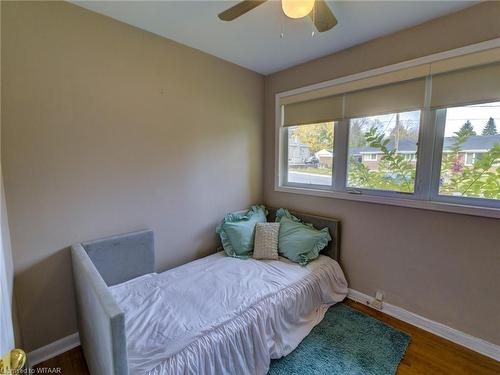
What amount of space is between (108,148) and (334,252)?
228 centimetres

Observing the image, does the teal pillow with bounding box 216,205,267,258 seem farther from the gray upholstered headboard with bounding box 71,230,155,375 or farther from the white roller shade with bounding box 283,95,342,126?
the white roller shade with bounding box 283,95,342,126

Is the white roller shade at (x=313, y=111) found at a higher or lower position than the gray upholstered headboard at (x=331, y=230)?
higher

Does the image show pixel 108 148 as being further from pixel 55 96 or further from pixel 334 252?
pixel 334 252

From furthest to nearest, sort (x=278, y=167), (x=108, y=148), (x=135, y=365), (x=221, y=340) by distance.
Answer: (x=278, y=167) → (x=108, y=148) → (x=221, y=340) → (x=135, y=365)

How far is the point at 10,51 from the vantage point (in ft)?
4.79

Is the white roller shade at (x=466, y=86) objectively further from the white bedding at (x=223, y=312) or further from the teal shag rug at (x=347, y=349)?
the teal shag rug at (x=347, y=349)

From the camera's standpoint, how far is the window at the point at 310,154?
2.57 meters

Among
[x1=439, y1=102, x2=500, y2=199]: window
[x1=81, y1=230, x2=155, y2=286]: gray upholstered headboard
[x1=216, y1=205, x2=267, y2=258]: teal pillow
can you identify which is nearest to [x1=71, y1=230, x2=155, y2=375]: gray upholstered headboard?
[x1=81, y1=230, x2=155, y2=286]: gray upholstered headboard

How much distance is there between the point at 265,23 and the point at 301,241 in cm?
192

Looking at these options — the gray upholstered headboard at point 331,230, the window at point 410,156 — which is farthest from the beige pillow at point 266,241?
the window at point 410,156

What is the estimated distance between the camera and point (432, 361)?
66.7 inches

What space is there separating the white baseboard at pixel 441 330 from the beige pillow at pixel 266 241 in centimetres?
96

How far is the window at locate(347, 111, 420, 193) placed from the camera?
202 cm

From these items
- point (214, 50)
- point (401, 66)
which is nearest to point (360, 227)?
point (401, 66)
